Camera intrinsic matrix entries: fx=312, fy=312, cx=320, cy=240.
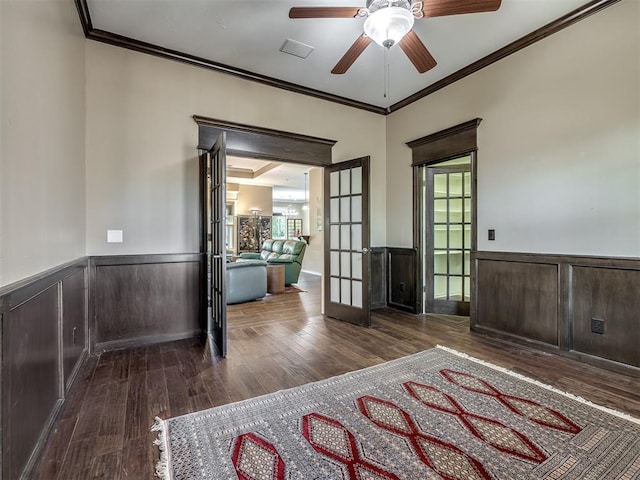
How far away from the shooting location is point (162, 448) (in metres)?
1.60

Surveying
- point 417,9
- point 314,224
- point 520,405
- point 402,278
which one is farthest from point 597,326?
point 314,224

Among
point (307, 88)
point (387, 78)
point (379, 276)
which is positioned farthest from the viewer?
point (379, 276)

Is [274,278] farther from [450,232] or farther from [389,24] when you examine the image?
[389,24]

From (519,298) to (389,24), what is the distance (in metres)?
2.79

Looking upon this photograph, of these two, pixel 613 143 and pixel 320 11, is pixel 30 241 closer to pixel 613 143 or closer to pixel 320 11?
pixel 320 11

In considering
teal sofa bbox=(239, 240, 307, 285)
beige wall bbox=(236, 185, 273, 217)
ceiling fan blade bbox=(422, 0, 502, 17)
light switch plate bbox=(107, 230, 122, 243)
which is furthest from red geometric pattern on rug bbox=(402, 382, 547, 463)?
beige wall bbox=(236, 185, 273, 217)

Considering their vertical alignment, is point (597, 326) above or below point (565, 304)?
below

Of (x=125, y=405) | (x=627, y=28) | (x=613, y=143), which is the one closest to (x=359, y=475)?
(x=125, y=405)

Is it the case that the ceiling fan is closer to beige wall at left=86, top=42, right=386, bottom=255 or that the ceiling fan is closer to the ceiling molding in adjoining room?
the ceiling molding in adjoining room

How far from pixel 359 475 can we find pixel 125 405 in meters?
1.57

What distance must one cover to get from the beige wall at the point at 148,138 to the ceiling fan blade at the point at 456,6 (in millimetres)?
2295

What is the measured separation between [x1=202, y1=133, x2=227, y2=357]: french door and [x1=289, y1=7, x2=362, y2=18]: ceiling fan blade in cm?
116

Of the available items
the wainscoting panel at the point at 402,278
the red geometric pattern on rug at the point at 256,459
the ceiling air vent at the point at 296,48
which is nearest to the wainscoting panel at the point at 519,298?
the wainscoting panel at the point at 402,278

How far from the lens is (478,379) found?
236 cm
